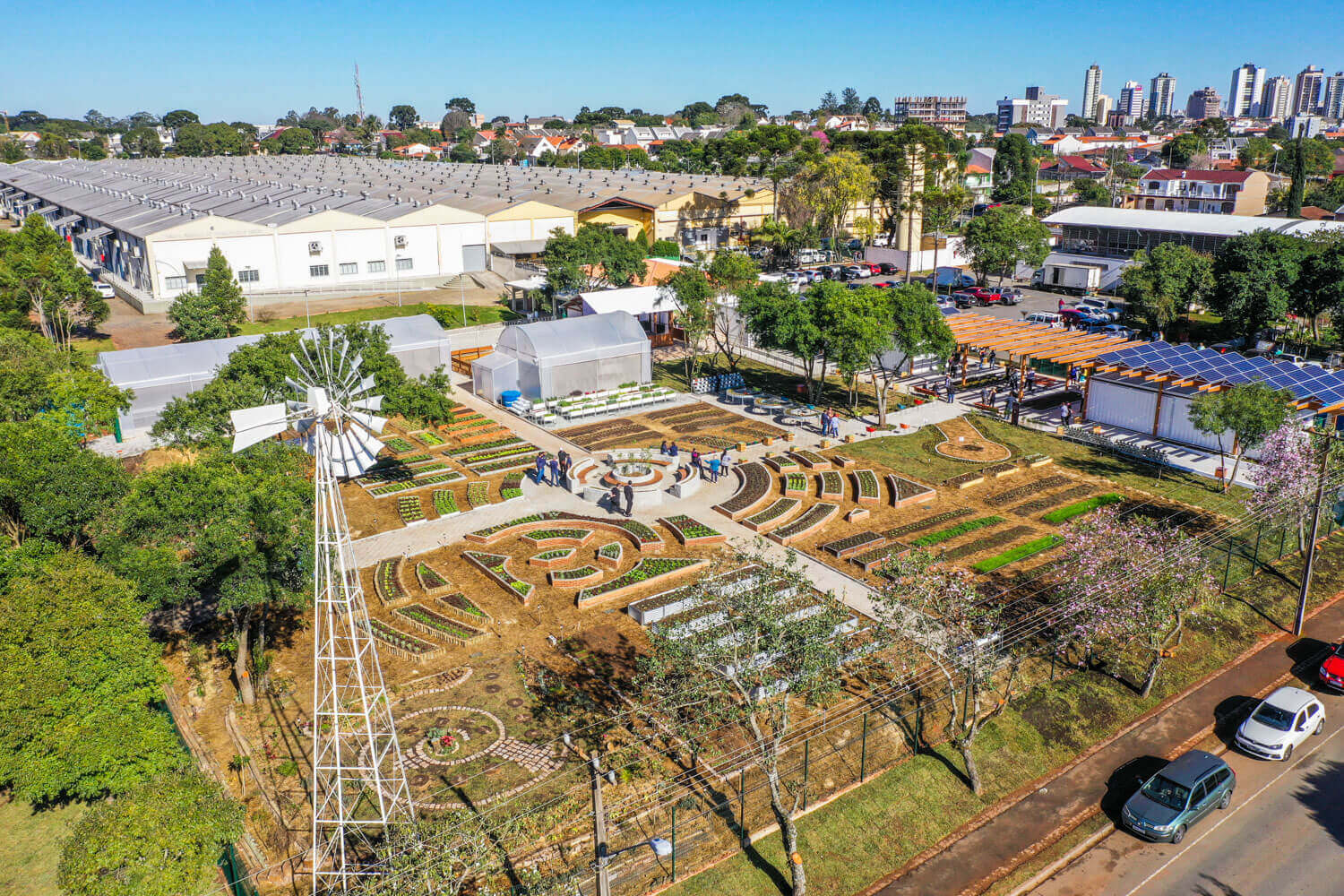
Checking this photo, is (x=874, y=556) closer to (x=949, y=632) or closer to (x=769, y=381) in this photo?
(x=949, y=632)

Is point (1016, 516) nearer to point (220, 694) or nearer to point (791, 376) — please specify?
point (791, 376)

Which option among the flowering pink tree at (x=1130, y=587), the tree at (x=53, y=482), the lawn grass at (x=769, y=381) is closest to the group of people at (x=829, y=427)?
the lawn grass at (x=769, y=381)

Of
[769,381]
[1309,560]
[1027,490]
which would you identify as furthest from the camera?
[769,381]

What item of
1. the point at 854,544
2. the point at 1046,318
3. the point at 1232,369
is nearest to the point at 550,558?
the point at 854,544

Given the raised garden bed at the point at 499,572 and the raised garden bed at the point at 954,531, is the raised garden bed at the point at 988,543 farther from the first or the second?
the raised garden bed at the point at 499,572

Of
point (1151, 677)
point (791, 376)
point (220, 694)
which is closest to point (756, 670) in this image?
point (1151, 677)

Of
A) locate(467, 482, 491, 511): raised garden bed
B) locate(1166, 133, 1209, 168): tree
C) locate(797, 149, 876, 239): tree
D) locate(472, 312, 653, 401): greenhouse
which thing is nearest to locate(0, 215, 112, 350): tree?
locate(472, 312, 653, 401): greenhouse
